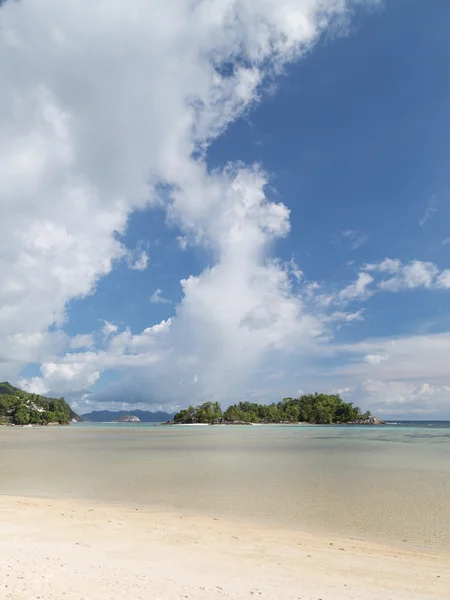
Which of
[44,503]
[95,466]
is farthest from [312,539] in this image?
[95,466]

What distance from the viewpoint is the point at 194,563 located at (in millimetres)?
9234

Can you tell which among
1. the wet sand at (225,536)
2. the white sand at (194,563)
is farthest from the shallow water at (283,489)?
the white sand at (194,563)

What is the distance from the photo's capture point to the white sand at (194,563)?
7426mm

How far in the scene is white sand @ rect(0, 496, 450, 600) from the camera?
24.4ft

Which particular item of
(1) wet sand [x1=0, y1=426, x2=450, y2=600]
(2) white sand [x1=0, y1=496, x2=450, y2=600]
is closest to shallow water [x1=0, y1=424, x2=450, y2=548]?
(1) wet sand [x1=0, y1=426, x2=450, y2=600]

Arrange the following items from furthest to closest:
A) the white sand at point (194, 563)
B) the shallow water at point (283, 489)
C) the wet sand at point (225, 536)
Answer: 1. the shallow water at point (283, 489)
2. the wet sand at point (225, 536)
3. the white sand at point (194, 563)

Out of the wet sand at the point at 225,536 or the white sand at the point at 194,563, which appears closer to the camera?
the white sand at the point at 194,563

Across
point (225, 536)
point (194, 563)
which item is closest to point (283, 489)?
point (225, 536)

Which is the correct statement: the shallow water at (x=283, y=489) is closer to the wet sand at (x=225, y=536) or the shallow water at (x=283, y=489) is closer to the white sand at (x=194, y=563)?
the wet sand at (x=225, y=536)

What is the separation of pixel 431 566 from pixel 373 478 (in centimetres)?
1472

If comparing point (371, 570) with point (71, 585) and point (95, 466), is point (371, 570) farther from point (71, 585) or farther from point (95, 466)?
point (95, 466)

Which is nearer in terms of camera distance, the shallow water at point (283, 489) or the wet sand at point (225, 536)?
the wet sand at point (225, 536)

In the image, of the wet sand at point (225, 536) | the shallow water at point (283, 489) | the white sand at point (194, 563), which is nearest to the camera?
the white sand at point (194, 563)

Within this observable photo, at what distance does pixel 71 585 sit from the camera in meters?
7.43
